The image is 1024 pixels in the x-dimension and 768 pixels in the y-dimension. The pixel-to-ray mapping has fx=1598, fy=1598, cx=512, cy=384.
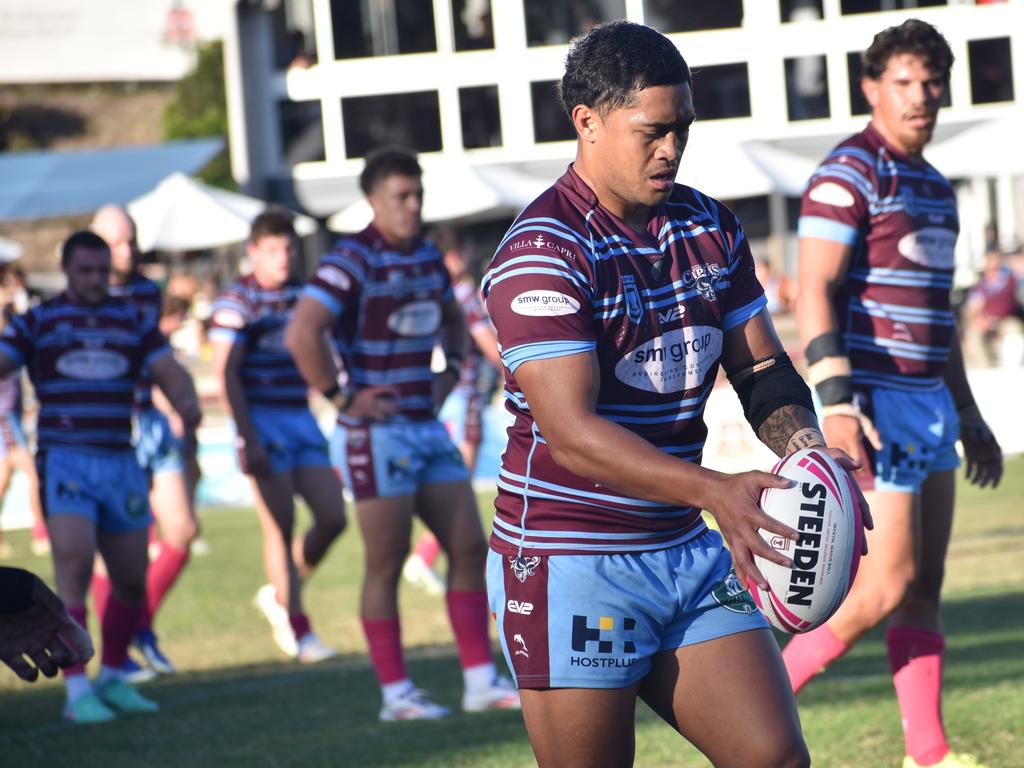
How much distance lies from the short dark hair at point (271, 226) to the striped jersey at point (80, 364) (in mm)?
1335

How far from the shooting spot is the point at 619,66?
3398mm

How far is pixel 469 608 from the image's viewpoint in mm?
6938

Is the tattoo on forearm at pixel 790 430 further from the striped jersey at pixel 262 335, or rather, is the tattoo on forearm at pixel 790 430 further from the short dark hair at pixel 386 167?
the striped jersey at pixel 262 335

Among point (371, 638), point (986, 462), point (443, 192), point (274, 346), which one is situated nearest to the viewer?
point (986, 462)

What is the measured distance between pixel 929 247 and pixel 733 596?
2.02 meters

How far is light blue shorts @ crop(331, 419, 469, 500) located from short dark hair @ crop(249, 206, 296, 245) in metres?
1.90

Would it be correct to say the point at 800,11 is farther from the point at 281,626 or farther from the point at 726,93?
the point at 281,626

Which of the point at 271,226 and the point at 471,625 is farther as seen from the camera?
the point at 271,226

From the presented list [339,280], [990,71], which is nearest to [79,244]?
[339,280]

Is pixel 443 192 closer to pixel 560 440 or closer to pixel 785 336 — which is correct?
pixel 785 336

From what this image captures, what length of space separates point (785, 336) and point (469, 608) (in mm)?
20390

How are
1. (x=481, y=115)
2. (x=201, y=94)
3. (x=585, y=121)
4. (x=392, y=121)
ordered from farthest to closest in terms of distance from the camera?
(x=201, y=94) → (x=392, y=121) → (x=481, y=115) → (x=585, y=121)

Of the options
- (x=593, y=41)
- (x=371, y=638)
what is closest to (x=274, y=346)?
(x=371, y=638)

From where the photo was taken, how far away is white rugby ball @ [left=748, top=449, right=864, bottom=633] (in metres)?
3.22
